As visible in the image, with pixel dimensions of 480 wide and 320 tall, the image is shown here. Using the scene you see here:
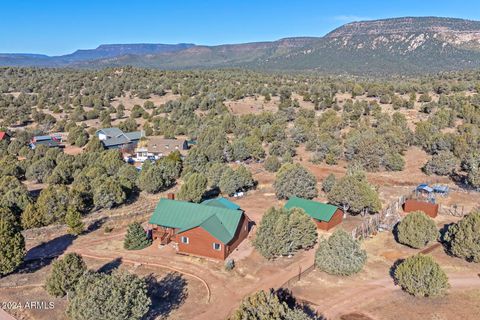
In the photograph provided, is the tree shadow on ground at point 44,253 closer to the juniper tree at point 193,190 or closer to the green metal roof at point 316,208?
the juniper tree at point 193,190

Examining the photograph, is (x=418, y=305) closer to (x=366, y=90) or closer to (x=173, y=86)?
(x=366, y=90)

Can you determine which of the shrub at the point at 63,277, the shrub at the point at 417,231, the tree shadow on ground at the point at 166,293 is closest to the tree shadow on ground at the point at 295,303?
the tree shadow on ground at the point at 166,293

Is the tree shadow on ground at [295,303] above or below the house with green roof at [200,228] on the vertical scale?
below

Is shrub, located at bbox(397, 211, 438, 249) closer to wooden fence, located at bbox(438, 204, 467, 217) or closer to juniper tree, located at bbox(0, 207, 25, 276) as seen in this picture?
wooden fence, located at bbox(438, 204, 467, 217)

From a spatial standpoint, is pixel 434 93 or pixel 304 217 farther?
pixel 434 93

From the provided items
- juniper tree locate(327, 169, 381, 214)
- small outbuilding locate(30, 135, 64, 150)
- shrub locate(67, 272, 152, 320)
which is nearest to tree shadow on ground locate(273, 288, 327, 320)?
shrub locate(67, 272, 152, 320)

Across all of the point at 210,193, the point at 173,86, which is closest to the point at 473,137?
the point at 210,193
